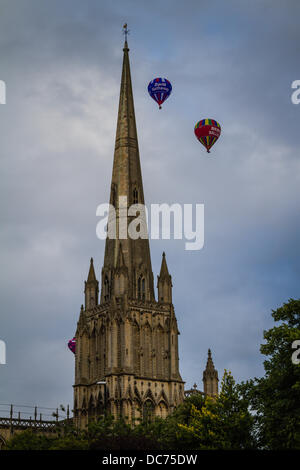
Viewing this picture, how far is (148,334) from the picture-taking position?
131750 millimetres

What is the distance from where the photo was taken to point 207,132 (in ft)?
423

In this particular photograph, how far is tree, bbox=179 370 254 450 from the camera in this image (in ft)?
271

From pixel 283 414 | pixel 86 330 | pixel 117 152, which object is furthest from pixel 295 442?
pixel 117 152

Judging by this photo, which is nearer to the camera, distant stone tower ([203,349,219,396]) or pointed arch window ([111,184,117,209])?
distant stone tower ([203,349,219,396])

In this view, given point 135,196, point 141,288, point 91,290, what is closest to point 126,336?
point 141,288

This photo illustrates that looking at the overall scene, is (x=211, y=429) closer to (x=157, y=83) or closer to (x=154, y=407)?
(x=154, y=407)

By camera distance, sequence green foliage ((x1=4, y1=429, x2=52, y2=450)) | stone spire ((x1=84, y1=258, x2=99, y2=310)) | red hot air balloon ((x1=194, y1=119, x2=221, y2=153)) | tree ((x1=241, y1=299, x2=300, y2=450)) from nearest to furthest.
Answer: tree ((x1=241, y1=299, x2=300, y2=450)) < green foliage ((x1=4, y1=429, x2=52, y2=450)) < red hot air balloon ((x1=194, y1=119, x2=221, y2=153)) < stone spire ((x1=84, y1=258, x2=99, y2=310))

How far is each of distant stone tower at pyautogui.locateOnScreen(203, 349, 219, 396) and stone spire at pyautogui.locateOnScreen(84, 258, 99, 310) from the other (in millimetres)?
16539

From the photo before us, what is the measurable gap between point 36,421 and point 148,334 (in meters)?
17.7

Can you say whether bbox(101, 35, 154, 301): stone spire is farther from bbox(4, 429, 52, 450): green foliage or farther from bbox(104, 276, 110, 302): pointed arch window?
bbox(4, 429, 52, 450): green foliage

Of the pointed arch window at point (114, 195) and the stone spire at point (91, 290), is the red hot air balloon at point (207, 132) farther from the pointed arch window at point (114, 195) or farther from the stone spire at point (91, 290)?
the stone spire at point (91, 290)

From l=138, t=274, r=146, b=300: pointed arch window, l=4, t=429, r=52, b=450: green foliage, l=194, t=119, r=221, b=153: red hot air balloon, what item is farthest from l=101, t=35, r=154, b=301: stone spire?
l=4, t=429, r=52, b=450: green foliage

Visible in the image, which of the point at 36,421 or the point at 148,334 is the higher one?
the point at 148,334

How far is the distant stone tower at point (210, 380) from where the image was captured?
133m
